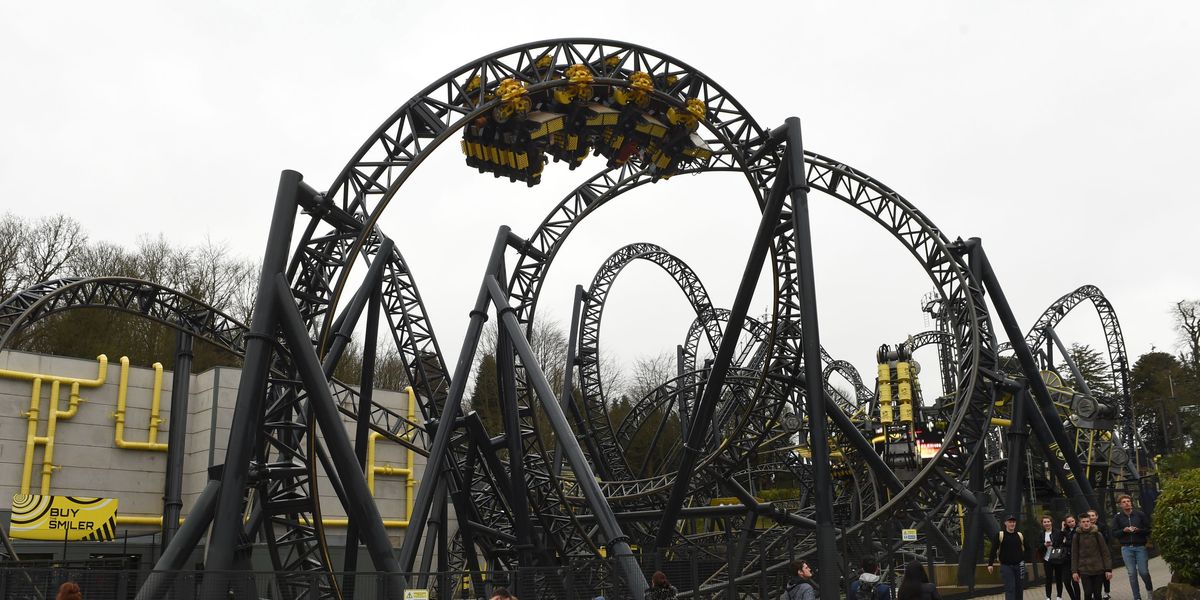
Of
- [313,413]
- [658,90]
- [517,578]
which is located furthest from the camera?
[658,90]

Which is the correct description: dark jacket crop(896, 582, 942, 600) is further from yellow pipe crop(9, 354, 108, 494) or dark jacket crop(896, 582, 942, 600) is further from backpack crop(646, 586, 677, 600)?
yellow pipe crop(9, 354, 108, 494)

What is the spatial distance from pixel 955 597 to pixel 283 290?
8.92 meters

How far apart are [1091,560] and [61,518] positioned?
18.6 meters

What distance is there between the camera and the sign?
19312mm

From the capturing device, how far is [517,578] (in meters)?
9.16

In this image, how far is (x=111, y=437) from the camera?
71.8 ft

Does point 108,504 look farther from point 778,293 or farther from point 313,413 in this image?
point 778,293

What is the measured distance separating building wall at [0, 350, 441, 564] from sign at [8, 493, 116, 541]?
1.76 feet

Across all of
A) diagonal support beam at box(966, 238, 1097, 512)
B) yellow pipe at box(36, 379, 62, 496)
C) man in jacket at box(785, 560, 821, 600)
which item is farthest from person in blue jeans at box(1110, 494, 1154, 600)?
yellow pipe at box(36, 379, 62, 496)

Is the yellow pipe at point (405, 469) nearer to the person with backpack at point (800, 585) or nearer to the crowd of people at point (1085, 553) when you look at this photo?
the crowd of people at point (1085, 553)

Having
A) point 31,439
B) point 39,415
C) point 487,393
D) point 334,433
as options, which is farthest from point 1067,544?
point 487,393

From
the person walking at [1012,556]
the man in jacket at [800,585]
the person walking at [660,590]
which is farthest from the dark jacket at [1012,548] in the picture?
the person walking at [660,590]

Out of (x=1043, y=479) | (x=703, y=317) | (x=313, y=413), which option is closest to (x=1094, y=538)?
(x=313, y=413)

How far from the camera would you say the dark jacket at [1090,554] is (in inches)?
370
